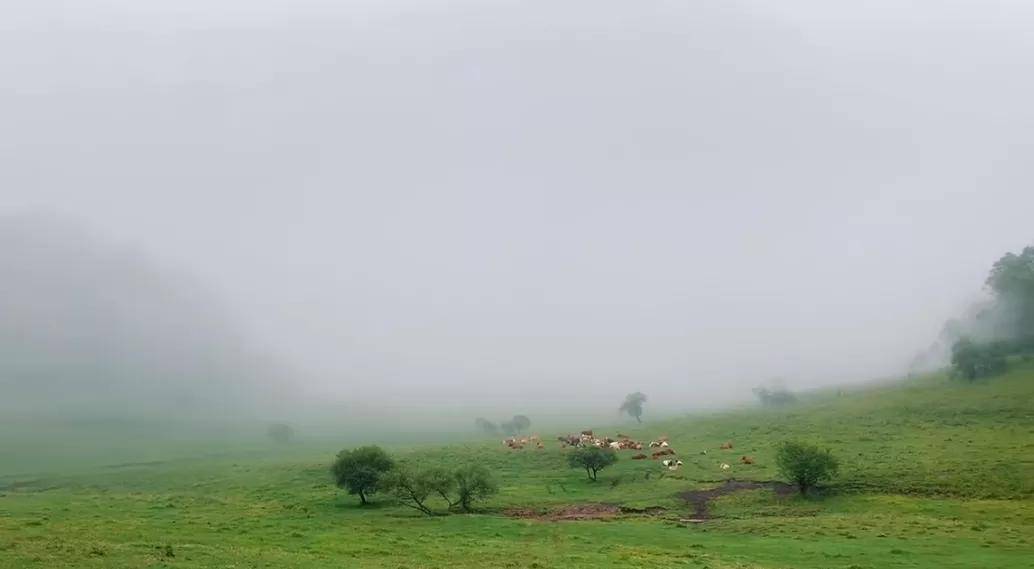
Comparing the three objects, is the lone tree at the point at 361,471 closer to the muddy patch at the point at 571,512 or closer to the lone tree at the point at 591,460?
the muddy patch at the point at 571,512

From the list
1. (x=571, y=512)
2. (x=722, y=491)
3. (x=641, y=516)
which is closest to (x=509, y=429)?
(x=722, y=491)

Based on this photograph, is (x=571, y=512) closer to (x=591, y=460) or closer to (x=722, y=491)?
(x=722, y=491)

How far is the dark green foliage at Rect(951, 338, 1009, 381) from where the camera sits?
326ft

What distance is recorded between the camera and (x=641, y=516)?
5403 cm

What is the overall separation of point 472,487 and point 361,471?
11.0m

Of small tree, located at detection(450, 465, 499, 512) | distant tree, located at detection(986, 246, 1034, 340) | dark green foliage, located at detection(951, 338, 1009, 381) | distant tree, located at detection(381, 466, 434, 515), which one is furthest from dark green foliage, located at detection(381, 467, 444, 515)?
distant tree, located at detection(986, 246, 1034, 340)

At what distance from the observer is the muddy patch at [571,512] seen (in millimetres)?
53906

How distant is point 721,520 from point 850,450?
27.8 meters

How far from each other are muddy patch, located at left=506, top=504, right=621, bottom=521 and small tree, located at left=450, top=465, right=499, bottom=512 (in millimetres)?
2565

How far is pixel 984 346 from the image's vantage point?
103812mm

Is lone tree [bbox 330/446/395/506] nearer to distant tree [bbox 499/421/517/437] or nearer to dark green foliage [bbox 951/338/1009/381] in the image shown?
distant tree [bbox 499/421/517/437]

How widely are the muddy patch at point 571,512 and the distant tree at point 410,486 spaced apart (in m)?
7.02

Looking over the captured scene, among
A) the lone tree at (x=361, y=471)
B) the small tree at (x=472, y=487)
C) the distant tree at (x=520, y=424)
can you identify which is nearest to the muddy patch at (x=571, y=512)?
the small tree at (x=472, y=487)

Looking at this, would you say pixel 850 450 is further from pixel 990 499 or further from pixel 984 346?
pixel 984 346
